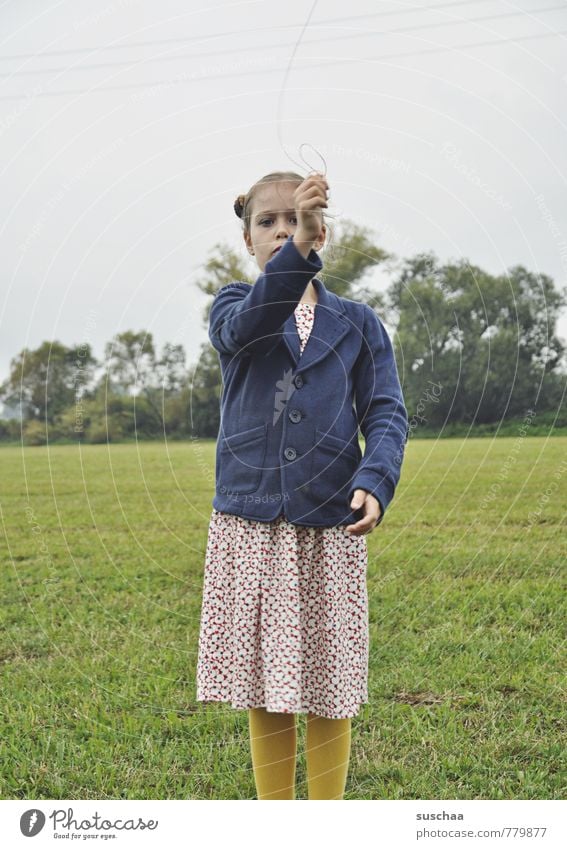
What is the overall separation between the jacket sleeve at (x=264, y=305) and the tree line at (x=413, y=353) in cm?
38

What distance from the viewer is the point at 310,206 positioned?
1675 millimetres

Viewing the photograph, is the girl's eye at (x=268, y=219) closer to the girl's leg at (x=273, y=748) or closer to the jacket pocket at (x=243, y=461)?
the jacket pocket at (x=243, y=461)

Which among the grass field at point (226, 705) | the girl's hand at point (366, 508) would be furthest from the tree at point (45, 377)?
the girl's hand at point (366, 508)

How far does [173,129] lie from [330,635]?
5.20 feet

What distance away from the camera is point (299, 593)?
75.5 inches

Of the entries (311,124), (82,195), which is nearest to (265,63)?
(311,124)

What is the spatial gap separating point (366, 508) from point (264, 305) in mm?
446

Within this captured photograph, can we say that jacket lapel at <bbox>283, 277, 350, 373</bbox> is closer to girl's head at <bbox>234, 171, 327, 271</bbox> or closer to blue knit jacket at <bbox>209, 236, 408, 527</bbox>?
blue knit jacket at <bbox>209, 236, 408, 527</bbox>

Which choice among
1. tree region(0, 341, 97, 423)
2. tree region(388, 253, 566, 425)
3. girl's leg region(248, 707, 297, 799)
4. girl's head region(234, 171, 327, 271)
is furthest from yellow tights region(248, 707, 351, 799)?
tree region(0, 341, 97, 423)

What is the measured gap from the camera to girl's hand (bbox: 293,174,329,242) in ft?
5.50

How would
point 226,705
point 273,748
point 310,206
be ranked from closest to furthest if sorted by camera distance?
point 310,206, point 273,748, point 226,705

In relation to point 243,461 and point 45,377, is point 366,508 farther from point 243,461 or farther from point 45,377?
point 45,377

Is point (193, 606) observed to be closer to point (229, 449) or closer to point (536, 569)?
point (536, 569)

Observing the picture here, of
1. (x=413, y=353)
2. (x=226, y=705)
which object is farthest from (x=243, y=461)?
(x=413, y=353)
